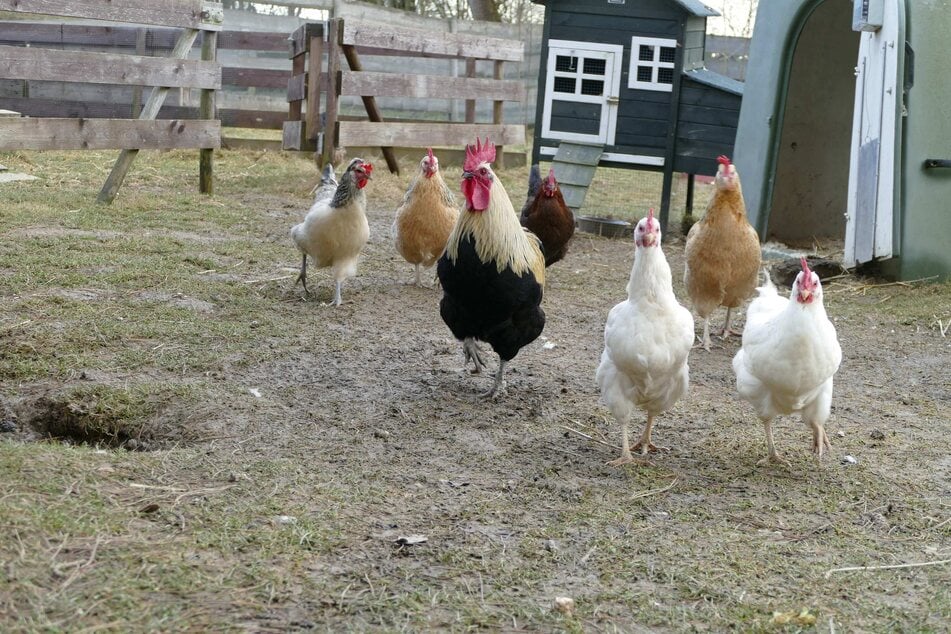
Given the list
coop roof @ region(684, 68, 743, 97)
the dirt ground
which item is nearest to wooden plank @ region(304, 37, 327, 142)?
coop roof @ region(684, 68, 743, 97)

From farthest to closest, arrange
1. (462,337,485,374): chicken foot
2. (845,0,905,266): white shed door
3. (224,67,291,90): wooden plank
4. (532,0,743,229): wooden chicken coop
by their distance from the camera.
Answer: (224,67,291,90): wooden plank < (532,0,743,229): wooden chicken coop < (845,0,905,266): white shed door < (462,337,485,374): chicken foot

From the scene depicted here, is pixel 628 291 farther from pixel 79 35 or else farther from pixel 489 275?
pixel 79 35

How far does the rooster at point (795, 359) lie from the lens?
149 inches

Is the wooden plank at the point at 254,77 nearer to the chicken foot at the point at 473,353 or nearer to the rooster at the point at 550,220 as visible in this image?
the rooster at the point at 550,220

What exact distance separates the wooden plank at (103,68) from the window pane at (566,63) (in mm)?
3682

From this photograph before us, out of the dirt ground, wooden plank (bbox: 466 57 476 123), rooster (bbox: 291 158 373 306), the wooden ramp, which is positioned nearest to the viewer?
the dirt ground

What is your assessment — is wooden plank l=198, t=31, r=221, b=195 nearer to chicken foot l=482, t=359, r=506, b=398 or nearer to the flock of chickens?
the flock of chickens

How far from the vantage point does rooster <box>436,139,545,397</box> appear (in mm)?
4797

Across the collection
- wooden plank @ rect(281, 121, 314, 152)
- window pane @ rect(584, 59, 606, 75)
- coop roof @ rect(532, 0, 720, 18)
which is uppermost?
coop roof @ rect(532, 0, 720, 18)

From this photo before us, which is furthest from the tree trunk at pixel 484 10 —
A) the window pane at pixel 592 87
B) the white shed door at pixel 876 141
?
the white shed door at pixel 876 141

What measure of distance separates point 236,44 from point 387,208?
5.73 m

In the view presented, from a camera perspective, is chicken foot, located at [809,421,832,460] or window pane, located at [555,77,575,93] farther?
window pane, located at [555,77,575,93]

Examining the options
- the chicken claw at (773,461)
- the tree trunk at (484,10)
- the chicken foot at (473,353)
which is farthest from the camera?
the tree trunk at (484,10)

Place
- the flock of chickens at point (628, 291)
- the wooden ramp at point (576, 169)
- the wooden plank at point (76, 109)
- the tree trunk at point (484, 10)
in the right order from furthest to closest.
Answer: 1. the tree trunk at point (484, 10)
2. the wooden plank at point (76, 109)
3. the wooden ramp at point (576, 169)
4. the flock of chickens at point (628, 291)
